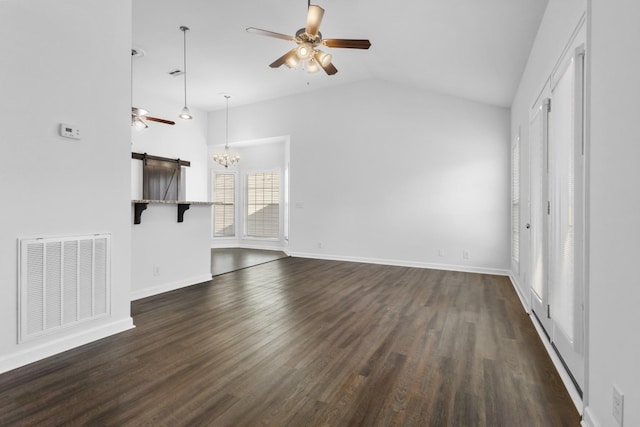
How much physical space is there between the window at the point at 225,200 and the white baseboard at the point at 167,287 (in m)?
4.37

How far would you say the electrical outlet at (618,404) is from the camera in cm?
124

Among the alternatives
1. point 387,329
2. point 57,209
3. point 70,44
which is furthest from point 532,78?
point 57,209

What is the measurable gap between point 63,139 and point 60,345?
1.60 meters

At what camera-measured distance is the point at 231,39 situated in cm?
477


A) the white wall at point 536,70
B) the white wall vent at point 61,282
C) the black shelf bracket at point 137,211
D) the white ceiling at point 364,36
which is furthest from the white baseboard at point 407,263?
the white wall vent at point 61,282

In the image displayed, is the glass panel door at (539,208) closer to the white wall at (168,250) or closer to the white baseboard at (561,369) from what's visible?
the white baseboard at (561,369)

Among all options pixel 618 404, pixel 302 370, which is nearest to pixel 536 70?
pixel 618 404

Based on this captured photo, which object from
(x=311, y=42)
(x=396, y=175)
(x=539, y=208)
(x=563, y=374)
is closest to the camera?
(x=563, y=374)

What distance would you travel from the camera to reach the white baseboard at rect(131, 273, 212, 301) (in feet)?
12.3

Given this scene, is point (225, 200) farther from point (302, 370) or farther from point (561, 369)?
point (561, 369)

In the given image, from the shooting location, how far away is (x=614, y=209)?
1314 mm

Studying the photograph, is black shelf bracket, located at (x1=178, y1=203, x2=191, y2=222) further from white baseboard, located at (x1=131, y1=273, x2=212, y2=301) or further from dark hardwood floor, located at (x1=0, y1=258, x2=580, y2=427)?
dark hardwood floor, located at (x1=0, y1=258, x2=580, y2=427)

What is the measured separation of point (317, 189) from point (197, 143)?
377 centimetres

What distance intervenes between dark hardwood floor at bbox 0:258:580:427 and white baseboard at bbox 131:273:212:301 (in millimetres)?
141
